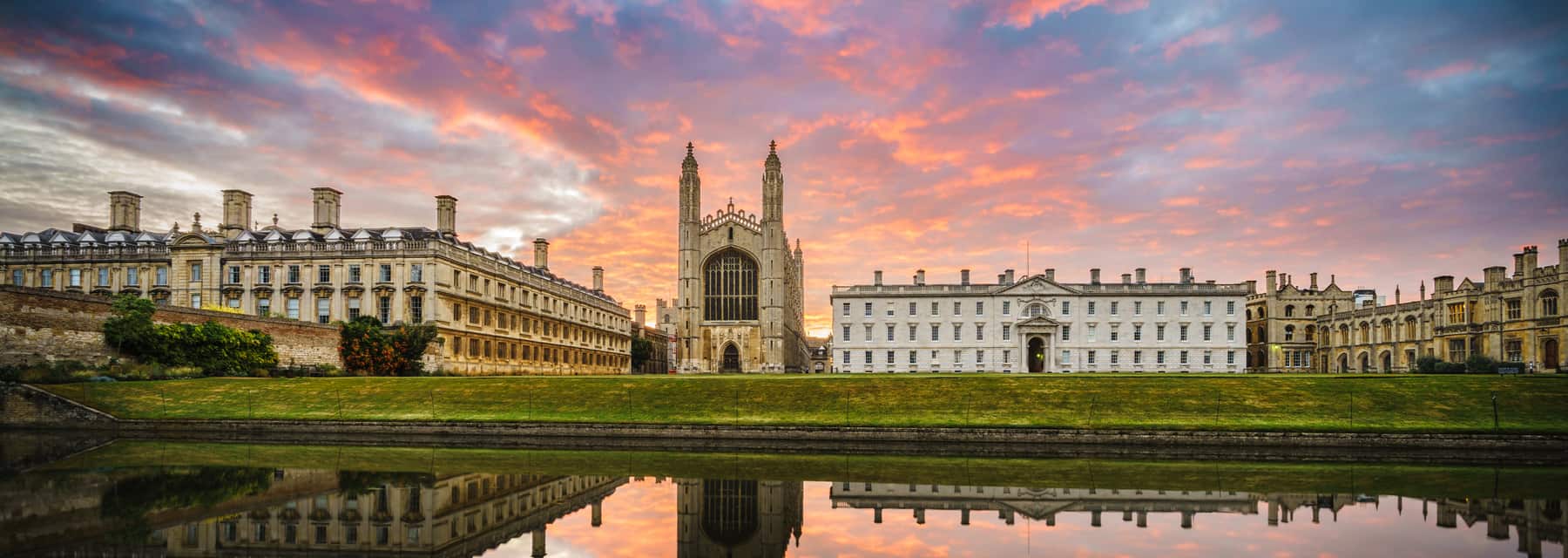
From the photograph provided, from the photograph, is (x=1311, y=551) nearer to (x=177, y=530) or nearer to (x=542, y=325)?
(x=177, y=530)

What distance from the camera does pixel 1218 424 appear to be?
86.4 feet

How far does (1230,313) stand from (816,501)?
2494 inches

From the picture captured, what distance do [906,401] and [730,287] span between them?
46.0 metres

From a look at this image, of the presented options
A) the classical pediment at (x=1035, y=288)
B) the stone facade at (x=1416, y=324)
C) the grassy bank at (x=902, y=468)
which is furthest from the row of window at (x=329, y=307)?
the stone facade at (x=1416, y=324)

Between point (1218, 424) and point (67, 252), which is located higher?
point (67, 252)

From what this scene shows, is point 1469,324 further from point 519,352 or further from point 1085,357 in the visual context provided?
point 519,352

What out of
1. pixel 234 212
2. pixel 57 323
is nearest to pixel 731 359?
pixel 234 212

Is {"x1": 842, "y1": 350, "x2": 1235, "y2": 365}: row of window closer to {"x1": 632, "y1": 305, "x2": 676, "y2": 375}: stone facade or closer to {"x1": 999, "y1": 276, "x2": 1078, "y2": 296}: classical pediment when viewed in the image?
{"x1": 999, "y1": 276, "x2": 1078, "y2": 296}: classical pediment

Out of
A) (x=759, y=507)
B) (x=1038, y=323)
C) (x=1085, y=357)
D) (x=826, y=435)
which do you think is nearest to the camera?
(x=759, y=507)

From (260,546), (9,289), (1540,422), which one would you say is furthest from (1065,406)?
(9,289)

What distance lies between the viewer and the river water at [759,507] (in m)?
11.5

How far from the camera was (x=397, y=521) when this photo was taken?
42.5ft

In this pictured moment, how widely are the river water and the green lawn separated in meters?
6.42

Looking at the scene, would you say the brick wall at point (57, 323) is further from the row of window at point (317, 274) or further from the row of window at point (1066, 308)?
the row of window at point (1066, 308)
